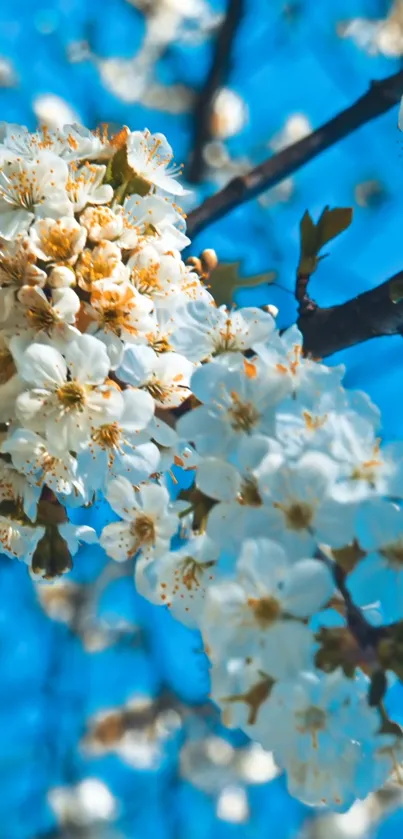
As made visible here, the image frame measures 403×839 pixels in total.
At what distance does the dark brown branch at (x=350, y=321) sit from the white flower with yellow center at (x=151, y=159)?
307 mm

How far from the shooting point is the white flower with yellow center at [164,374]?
101cm

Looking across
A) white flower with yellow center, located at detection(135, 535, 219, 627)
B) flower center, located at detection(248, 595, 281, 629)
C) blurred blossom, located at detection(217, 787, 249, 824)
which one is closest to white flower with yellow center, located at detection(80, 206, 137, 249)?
white flower with yellow center, located at detection(135, 535, 219, 627)

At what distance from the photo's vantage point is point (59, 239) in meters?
1.02

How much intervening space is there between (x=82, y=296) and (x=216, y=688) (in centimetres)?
53

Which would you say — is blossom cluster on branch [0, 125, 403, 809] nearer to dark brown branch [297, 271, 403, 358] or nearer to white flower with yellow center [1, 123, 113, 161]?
white flower with yellow center [1, 123, 113, 161]

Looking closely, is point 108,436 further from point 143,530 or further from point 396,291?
point 396,291

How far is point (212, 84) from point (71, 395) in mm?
2162

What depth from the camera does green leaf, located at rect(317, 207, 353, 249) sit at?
117 cm

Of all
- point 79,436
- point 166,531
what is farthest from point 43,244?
point 166,531

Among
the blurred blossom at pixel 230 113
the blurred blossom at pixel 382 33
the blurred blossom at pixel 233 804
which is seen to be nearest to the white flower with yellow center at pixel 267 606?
the blurred blossom at pixel 230 113

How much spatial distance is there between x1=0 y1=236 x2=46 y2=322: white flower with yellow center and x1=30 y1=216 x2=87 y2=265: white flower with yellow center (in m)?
0.02

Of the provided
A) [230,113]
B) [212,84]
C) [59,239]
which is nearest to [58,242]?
[59,239]

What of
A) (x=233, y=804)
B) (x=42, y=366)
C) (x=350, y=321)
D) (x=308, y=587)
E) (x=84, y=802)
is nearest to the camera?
(x=308, y=587)

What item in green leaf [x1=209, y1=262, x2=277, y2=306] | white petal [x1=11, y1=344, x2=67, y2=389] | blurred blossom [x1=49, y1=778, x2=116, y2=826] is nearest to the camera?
white petal [x1=11, y1=344, x2=67, y2=389]
